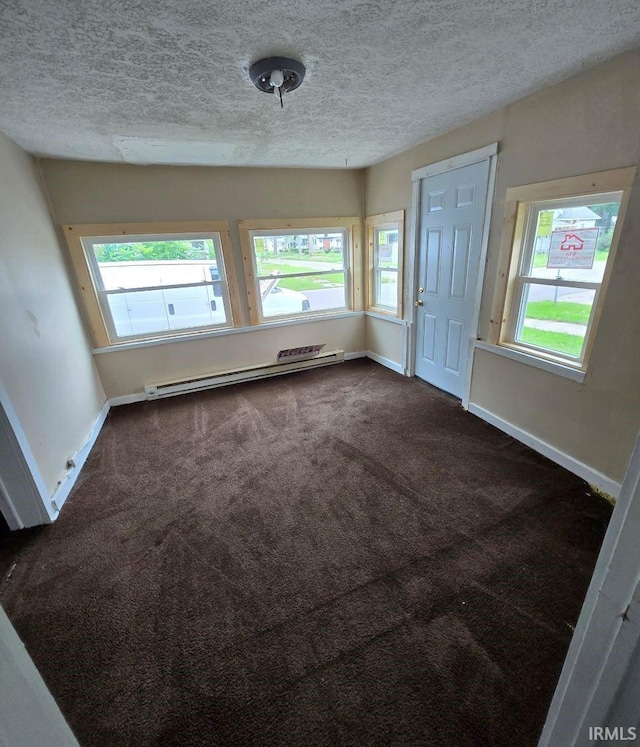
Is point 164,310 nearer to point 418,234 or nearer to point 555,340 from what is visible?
point 418,234

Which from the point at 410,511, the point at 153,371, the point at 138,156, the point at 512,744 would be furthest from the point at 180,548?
→ the point at 138,156

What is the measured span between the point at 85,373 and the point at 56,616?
2.17m

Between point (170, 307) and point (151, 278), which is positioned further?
point (170, 307)

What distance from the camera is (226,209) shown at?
363 cm

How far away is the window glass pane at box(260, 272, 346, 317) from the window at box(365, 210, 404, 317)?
420mm

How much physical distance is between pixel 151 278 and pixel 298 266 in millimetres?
1667

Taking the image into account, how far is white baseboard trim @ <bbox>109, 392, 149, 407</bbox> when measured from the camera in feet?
12.0

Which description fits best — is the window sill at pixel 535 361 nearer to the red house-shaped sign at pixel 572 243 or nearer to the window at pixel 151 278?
the red house-shaped sign at pixel 572 243

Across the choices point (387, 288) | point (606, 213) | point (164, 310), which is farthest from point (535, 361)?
point (164, 310)

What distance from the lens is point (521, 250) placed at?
251cm

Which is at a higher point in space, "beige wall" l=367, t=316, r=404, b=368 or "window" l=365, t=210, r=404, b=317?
"window" l=365, t=210, r=404, b=317

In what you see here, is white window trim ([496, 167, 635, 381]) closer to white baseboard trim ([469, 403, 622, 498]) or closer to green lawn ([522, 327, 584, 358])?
green lawn ([522, 327, 584, 358])

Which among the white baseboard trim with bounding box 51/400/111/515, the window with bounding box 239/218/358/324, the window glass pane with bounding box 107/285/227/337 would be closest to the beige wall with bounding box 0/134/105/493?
the white baseboard trim with bounding box 51/400/111/515

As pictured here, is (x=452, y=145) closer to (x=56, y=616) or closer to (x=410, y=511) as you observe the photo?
(x=410, y=511)
